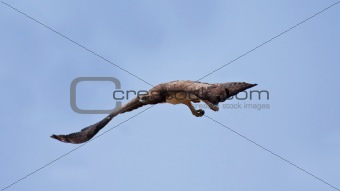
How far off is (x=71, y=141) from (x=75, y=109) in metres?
1.20

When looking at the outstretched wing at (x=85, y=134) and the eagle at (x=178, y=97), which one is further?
the outstretched wing at (x=85, y=134)

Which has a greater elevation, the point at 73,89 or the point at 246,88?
the point at 73,89

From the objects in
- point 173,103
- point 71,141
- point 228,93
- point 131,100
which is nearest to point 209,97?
point 228,93

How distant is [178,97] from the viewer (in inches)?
612

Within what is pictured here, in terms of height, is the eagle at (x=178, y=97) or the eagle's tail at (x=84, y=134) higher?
the eagle at (x=178, y=97)

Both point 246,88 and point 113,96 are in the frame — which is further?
point 113,96

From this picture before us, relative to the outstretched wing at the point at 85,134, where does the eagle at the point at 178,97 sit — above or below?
above

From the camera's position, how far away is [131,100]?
16703mm

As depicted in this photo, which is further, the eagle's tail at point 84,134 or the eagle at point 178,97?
the eagle's tail at point 84,134

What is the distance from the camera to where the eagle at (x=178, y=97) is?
44.1ft

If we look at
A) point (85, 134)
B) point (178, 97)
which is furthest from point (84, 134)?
point (178, 97)

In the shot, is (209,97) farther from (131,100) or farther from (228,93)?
(131,100)

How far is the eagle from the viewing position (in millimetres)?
13438

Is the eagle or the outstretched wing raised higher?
the eagle
